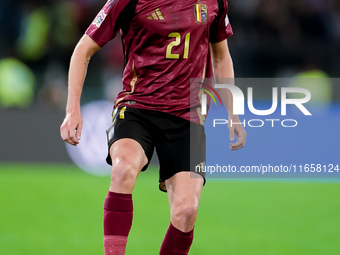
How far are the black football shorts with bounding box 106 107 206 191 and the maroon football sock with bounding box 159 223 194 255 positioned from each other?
31cm

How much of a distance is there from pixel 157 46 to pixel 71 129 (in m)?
0.74

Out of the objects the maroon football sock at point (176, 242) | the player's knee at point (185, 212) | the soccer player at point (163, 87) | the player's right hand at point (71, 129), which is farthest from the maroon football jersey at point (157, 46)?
the maroon football sock at point (176, 242)

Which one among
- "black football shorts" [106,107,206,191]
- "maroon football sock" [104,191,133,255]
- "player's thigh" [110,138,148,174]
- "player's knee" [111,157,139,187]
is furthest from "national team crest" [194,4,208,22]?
"maroon football sock" [104,191,133,255]

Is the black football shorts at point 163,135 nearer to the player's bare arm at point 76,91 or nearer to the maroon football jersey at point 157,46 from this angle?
the maroon football jersey at point 157,46

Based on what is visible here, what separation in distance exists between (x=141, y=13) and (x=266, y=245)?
96.1 inches

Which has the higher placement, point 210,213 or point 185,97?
point 185,97

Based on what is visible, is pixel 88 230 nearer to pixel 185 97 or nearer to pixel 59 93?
pixel 185 97

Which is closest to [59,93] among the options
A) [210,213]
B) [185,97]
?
[210,213]

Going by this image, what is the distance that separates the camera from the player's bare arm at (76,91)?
2.94 m

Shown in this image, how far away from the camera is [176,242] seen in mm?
3236

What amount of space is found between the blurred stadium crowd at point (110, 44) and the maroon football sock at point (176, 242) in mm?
5015

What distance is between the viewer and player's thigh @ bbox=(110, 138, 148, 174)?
294 centimetres

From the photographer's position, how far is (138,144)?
3.08 meters

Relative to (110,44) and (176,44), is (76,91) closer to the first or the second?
(176,44)
